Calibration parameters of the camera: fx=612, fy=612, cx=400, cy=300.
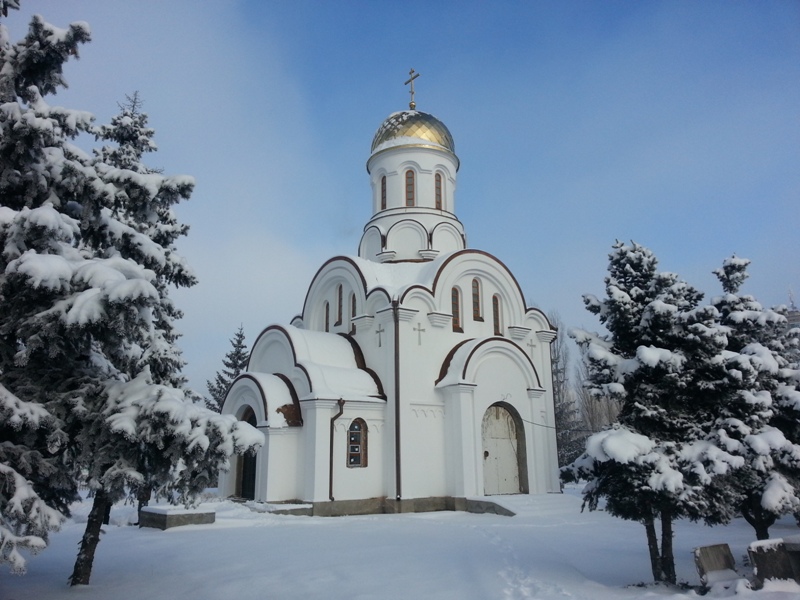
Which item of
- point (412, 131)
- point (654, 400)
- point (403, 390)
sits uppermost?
point (412, 131)

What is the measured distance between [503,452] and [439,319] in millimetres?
4343

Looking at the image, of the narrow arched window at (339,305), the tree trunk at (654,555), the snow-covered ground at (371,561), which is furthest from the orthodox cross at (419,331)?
the tree trunk at (654,555)

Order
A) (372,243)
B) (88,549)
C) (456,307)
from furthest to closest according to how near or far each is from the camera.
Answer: (372,243) → (456,307) → (88,549)

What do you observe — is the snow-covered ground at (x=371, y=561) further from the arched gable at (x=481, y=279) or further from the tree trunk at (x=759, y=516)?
the arched gable at (x=481, y=279)

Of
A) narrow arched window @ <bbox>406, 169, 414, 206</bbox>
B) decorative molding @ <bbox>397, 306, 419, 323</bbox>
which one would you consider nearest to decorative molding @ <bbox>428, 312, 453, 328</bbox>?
decorative molding @ <bbox>397, 306, 419, 323</bbox>

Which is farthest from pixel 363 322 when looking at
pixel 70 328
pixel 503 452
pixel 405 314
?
pixel 70 328

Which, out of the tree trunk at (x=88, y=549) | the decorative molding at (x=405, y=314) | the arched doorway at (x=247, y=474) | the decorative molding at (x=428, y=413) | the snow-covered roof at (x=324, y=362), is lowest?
the tree trunk at (x=88, y=549)

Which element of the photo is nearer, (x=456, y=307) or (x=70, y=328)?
(x=70, y=328)

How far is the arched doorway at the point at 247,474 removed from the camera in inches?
668

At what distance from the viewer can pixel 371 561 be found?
329 inches

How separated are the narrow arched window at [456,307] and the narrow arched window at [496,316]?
4.57 feet

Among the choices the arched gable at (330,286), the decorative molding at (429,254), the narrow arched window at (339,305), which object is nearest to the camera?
the arched gable at (330,286)

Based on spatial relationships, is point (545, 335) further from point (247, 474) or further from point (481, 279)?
point (247, 474)

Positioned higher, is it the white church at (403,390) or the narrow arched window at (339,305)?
the narrow arched window at (339,305)
